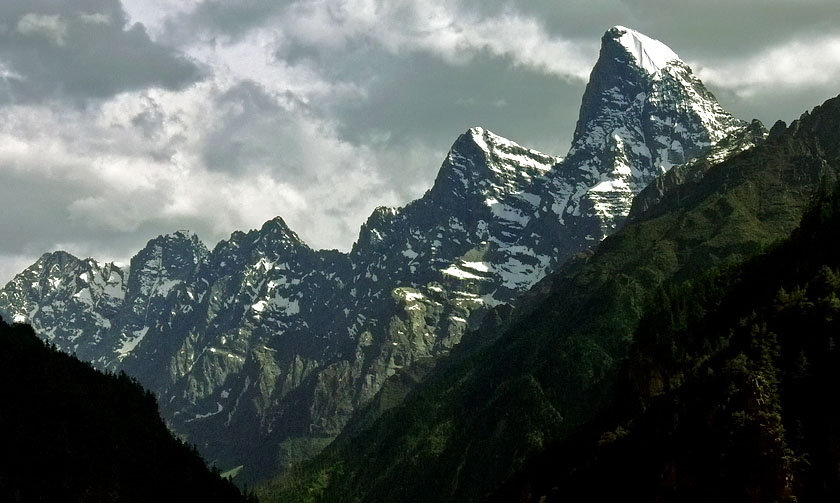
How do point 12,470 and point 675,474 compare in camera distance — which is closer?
point 675,474

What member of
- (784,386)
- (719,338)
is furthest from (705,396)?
(719,338)

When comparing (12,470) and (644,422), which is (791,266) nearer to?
(644,422)

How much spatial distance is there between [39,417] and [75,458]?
1432cm

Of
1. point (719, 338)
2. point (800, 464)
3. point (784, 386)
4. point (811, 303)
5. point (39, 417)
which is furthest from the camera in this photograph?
point (39, 417)

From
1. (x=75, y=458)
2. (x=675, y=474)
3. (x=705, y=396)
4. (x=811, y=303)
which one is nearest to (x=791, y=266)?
(x=811, y=303)

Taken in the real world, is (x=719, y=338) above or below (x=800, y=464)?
above

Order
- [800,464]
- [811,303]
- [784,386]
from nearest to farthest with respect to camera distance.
Result: [800,464] → [784,386] → [811,303]

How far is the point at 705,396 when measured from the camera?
14750cm

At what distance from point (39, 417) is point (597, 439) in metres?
107

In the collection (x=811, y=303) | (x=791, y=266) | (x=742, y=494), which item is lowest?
Result: (x=742, y=494)

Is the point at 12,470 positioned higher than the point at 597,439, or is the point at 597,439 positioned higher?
the point at 597,439

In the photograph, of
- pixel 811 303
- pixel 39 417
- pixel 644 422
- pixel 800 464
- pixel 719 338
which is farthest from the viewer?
pixel 39 417

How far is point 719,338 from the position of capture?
178m

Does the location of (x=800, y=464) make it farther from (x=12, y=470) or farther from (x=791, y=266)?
(x=12, y=470)
